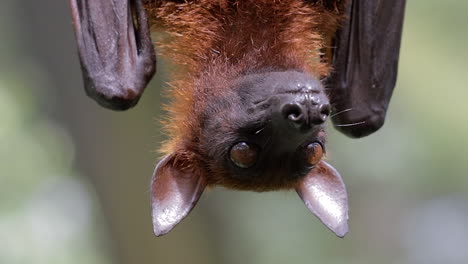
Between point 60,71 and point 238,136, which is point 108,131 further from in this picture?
point 238,136

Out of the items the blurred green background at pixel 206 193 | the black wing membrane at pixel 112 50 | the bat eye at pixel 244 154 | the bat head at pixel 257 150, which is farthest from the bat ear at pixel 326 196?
the blurred green background at pixel 206 193

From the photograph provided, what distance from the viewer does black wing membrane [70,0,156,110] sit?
11.9 feet

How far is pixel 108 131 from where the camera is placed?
567 cm

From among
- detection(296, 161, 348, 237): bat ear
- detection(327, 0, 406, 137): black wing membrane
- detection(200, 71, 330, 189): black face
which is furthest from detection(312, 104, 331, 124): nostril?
detection(327, 0, 406, 137): black wing membrane

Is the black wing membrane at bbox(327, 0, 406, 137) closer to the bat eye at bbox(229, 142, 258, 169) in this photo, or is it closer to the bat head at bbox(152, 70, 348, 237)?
the bat head at bbox(152, 70, 348, 237)

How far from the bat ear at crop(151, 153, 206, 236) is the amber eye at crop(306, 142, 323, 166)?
534mm

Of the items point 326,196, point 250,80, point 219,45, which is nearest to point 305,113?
point 250,80

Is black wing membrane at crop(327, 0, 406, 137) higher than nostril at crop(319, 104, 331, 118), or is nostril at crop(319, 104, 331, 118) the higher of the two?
nostril at crop(319, 104, 331, 118)

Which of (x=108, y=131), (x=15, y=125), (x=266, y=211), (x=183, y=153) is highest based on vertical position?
(x=183, y=153)

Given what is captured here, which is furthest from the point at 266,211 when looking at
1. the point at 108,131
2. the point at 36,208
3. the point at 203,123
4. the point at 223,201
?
the point at 203,123

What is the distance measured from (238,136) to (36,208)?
430 cm

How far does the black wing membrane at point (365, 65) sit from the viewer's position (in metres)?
4.11

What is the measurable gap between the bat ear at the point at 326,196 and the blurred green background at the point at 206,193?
1425mm

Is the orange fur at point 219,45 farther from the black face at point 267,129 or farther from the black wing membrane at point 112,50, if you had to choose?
the black wing membrane at point 112,50
